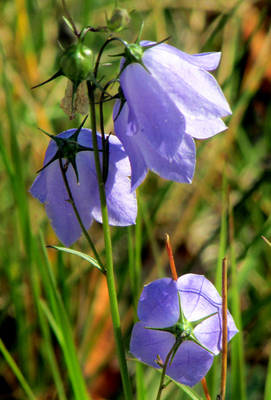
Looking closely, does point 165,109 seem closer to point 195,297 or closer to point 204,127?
point 204,127

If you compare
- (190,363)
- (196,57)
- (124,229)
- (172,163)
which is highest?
(196,57)

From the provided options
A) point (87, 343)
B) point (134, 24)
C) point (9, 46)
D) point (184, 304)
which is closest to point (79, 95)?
point (184, 304)

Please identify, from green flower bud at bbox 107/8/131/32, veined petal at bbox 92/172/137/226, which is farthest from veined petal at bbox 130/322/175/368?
green flower bud at bbox 107/8/131/32

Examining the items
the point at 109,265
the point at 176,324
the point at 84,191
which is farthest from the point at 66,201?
the point at 176,324

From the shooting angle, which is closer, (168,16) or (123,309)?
(123,309)

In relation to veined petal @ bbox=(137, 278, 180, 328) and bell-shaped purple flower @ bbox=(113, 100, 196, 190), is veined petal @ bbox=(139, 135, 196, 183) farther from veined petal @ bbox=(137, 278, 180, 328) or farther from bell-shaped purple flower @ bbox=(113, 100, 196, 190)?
veined petal @ bbox=(137, 278, 180, 328)

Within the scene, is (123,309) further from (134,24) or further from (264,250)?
(134,24)
